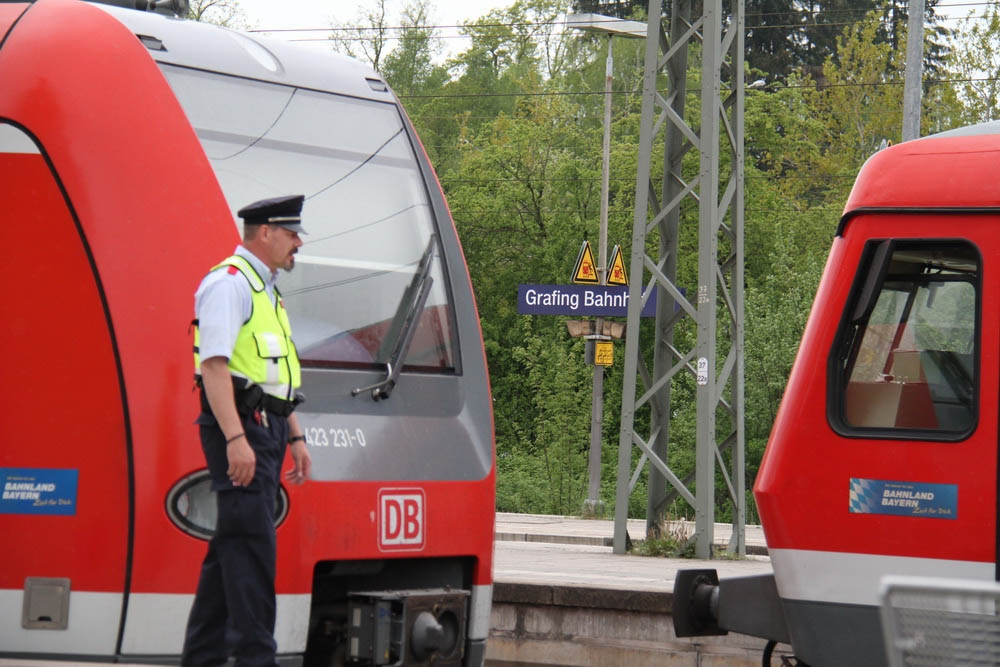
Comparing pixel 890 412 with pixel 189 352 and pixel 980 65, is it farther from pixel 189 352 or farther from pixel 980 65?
pixel 980 65

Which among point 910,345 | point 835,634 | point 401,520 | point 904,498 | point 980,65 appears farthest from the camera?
point 980,65

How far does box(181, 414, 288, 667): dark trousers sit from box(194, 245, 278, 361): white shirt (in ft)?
0.78

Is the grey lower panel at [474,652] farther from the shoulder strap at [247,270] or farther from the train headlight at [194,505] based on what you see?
the shoulder strap at [247,270]

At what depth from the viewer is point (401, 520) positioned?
5457 millimetres

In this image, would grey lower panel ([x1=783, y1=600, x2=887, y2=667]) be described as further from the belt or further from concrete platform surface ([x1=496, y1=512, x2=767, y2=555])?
concrete platform surface ([x1=496, y1=512, x2=767, y2=555])

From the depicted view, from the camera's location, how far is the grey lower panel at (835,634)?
609cm

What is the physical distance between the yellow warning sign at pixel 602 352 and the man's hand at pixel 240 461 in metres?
18.2

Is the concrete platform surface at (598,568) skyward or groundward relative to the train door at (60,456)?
groundward

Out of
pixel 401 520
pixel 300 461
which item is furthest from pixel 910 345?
pixel 300 461

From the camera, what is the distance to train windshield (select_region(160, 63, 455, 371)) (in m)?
5.48

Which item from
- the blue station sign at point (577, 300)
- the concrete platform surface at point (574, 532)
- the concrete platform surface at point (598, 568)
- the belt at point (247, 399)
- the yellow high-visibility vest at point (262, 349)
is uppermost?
the blue station sign at point (577, 300)

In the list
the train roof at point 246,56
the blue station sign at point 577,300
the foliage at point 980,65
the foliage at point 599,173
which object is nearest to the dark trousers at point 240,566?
the train roof at point 246,56

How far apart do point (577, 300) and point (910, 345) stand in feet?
40.3

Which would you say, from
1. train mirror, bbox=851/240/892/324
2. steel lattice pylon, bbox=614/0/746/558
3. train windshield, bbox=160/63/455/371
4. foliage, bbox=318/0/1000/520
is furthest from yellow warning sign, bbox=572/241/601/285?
train windshield, bbox=160/63/455/371
